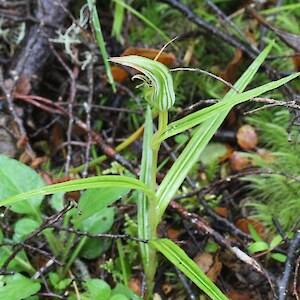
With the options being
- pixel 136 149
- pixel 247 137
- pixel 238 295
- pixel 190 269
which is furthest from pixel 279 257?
pixel 136 149

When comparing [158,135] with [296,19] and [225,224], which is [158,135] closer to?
[225,224]

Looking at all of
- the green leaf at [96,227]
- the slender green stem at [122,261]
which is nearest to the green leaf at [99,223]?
the green leaf at [96,227]

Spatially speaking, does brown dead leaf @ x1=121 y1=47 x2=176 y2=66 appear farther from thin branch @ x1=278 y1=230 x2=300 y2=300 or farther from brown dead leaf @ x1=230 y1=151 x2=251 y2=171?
thin branch @ x1=278 y1=230 x2=300 y2=300

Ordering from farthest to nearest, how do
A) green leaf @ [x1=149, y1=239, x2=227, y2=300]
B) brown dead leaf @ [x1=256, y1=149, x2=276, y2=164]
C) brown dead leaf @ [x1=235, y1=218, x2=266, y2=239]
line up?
brown dead leaf @ [x1=256, y1=149, x2=276, y2=164]
brown dead leaf @ [x1=235, y1=218, x2=266, y2=239]
green leaf @ [x1=149, y1=239, x2=227, y2=300]

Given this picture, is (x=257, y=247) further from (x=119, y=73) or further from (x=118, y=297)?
(x=119, y=73)

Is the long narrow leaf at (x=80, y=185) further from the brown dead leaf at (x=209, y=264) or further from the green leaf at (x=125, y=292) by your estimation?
the brown dead leaf at (x=209, y=264)

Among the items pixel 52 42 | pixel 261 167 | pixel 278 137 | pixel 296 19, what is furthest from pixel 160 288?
pixel 296 19

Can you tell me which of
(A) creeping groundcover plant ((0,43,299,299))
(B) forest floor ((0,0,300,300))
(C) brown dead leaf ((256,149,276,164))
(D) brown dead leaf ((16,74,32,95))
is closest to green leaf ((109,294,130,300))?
(B) forest floor ((0,0,300,300))
